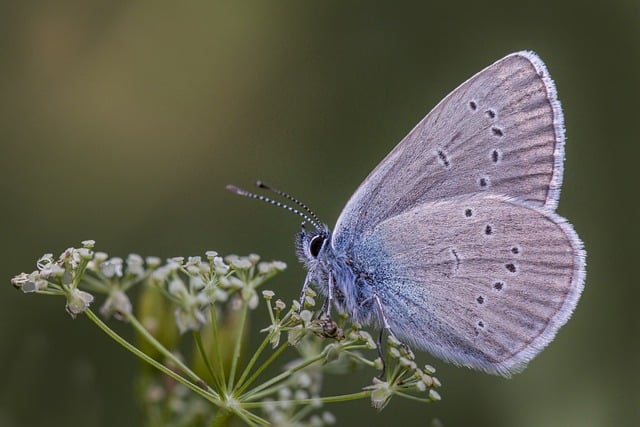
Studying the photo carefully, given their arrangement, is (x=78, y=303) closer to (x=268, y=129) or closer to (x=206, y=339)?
(x=206, y=339)

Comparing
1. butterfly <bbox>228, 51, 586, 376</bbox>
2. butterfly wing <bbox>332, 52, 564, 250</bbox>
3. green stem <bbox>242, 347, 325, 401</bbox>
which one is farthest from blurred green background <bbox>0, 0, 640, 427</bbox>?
green stem <bbox>242, 347, 325, 401</bbox>

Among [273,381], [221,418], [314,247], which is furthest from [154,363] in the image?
[314,247]

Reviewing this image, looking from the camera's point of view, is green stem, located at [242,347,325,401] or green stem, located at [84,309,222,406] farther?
green stem, located at [242,347,325,401]

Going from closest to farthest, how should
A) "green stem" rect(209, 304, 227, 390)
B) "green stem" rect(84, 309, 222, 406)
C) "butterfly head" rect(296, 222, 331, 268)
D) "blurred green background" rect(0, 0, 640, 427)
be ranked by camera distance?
"green stem" rect(84, 309, 222, 406)
"green stem" rect(209, 304, 227, 390)
"butterfly head" rect(296, 222, 331, 268)
"blurred green background" rect(0, 0, 640, 427)

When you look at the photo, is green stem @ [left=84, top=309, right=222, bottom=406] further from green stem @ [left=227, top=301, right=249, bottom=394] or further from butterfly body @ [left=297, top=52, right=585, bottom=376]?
butterfly body @ [left=297, top=52, right=585, bottom=376]

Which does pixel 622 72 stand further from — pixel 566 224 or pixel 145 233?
pixel 145 233

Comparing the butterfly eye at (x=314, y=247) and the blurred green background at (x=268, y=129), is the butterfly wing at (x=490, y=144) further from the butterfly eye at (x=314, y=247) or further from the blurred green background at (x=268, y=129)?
the blurred green background at (x=268, y=129)
